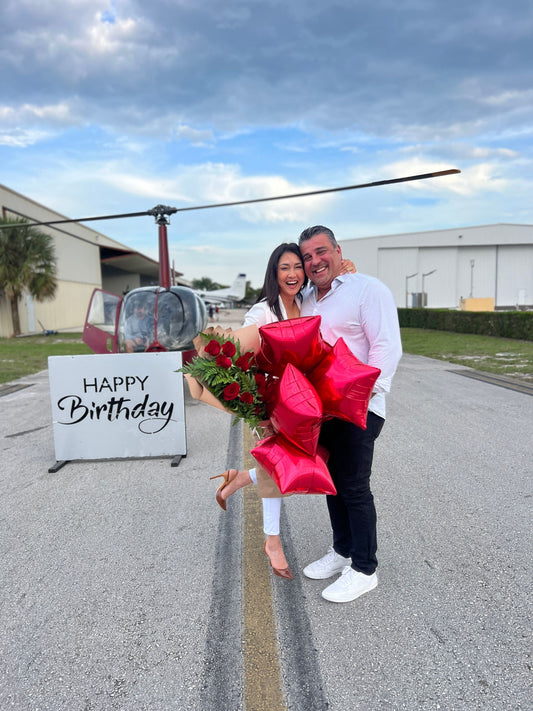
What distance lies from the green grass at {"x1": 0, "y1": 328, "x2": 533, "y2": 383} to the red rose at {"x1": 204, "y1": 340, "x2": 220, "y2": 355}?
32.7 feet

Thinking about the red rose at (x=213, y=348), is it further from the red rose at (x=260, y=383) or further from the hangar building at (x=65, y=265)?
the hangar building at (x=65, y=265)

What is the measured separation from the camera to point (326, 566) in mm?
2770

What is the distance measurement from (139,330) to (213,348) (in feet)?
24.0

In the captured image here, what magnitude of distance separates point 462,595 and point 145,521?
2199 mm

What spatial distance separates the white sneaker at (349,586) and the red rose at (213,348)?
1.42 meters

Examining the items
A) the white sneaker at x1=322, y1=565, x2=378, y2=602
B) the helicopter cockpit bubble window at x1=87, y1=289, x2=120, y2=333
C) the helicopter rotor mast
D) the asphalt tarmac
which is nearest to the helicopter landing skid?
the asphalt tarmac

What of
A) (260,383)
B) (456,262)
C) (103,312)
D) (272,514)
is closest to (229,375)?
(260,383)

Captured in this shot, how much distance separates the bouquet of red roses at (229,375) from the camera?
216cm

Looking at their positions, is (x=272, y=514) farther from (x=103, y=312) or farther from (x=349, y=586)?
(x=103, y=312)

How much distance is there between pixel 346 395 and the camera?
2049 mm

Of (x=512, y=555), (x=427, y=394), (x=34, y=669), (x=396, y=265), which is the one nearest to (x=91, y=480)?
(x=34, y=669)

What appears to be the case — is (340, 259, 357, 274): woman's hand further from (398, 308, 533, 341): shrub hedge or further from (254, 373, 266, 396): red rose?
(398, 308, 533, 341): shrub hedge

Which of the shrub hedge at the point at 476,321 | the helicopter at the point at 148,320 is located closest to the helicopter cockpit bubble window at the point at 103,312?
the helicopter at the point at 148,320

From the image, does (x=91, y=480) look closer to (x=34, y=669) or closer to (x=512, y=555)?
(x=34, y=669)
